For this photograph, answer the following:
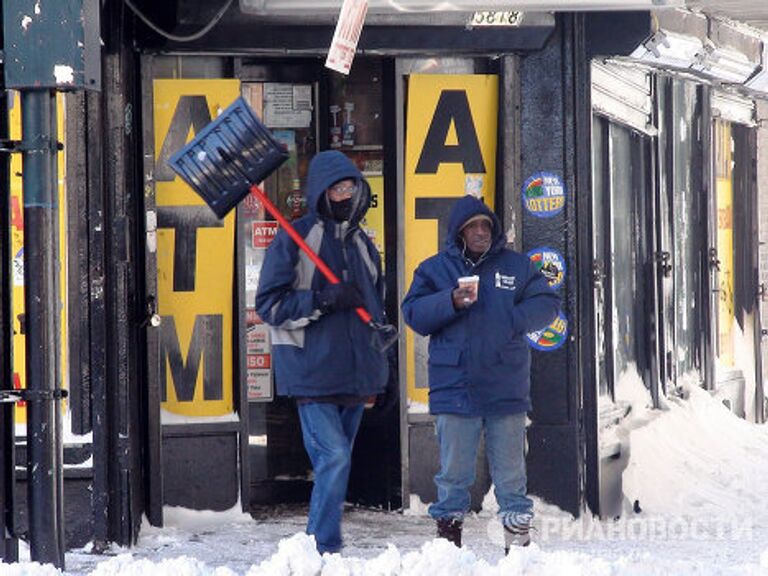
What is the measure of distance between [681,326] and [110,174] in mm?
5151

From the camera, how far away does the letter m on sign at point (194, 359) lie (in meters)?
9.35

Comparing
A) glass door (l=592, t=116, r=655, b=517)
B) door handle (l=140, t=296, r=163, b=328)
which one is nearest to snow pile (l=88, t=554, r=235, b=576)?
door handle (l=140, t=296, r=163, b=328)

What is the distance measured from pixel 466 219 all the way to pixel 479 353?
57 cm

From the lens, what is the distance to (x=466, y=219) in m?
7.66

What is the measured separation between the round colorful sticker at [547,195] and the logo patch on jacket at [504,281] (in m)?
1.91

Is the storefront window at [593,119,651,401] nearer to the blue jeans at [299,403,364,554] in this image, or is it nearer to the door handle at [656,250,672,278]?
the door handle at [656,250,672,278]

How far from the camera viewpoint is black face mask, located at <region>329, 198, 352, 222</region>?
24.7 ft

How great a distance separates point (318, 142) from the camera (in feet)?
33.7

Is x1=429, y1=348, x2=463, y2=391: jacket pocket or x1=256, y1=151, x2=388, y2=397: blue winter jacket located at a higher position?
x1=256, y1=151, x2=388, y2=397: blue winter jacket

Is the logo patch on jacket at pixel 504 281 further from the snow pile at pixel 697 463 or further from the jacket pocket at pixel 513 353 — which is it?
the snow pile at pixel 697 463

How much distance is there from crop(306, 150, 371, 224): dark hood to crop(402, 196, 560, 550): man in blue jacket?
1.38 ft

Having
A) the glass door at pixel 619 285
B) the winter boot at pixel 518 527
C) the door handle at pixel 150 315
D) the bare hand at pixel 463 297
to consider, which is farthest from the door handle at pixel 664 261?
the bare hand at pixel 463 297

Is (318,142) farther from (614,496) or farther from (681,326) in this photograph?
(681,326)

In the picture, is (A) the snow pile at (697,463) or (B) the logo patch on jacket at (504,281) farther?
(A) the snow pile at (697,463)
